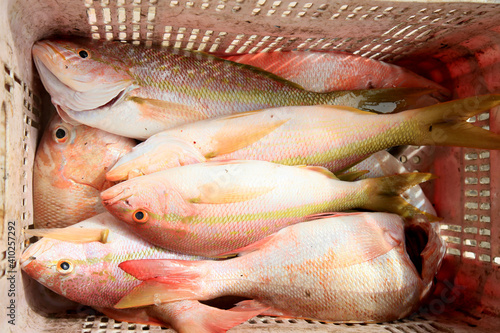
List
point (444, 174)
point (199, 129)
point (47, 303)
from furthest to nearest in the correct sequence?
point (444, 174), point (47, 303), point (199, 129)

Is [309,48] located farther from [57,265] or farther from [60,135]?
[57,265]

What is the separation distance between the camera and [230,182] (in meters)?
1.54

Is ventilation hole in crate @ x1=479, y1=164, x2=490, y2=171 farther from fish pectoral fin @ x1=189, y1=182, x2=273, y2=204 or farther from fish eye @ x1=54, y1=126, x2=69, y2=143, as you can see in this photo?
fish eye @ x1=54, y1=126, x2=69, y2=143

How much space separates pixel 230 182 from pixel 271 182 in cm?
17

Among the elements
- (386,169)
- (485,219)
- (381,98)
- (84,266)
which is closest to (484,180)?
(485,219)

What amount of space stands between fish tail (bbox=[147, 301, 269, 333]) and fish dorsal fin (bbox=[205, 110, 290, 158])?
0.60 meters

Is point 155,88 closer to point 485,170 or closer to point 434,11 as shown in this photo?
point 434,11

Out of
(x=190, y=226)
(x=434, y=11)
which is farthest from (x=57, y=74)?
(x=434, y=11)

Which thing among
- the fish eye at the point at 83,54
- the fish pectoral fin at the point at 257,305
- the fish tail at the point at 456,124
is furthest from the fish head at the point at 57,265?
the fish tail at the point at 456,124

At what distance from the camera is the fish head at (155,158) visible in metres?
1.57

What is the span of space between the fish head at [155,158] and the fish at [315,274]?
1.23ft

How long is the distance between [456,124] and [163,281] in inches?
52.9

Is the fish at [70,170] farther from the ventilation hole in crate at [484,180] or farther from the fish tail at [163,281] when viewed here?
the ventilation hole in crate at [484,180]

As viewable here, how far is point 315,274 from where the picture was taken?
1.62 metres
